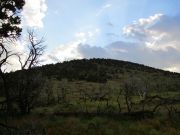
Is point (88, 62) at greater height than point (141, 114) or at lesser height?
greater

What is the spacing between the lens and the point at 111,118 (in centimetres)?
Answer: 4131

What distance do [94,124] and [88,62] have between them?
413ft

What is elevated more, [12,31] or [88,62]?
A: [88,62]

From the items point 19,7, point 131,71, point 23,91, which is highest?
point 131,71

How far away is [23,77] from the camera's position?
43.5 metres

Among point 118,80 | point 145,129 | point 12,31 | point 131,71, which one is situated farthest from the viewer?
point 131,71

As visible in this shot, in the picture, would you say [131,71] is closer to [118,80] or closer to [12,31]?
[118,80]

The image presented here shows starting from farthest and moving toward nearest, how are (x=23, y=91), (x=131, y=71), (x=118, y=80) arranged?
(x=131, y=71)
(x=118, y=80)
(x=23, y=91)

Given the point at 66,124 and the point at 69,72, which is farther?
the point at 69,72

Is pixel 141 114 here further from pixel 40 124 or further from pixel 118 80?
pixel 118 80

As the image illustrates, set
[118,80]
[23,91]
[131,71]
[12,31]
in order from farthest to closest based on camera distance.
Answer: [131,71]
[118,80]
[23,91]
[12,31]

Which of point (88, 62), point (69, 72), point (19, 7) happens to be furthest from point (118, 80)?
point (19, 7)

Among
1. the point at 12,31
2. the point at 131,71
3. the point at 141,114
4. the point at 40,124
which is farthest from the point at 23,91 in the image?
the point at 131,71

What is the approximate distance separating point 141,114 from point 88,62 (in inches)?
4761
